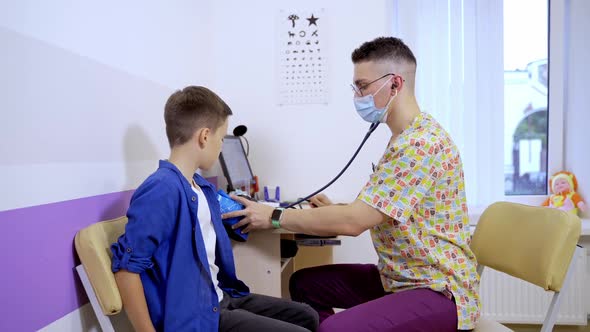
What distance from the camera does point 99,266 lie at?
0.95 meters

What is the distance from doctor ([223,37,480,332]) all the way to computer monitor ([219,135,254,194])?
445 millimetres

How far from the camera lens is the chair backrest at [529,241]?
1.16 meters

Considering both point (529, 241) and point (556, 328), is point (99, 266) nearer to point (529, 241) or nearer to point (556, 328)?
point (529, 241)

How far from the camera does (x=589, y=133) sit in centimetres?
228

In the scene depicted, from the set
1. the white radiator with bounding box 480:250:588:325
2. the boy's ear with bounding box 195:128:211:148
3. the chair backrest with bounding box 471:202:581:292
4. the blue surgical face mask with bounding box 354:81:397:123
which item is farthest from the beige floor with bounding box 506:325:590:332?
the boy's ear with bounding box 195:128:211:148

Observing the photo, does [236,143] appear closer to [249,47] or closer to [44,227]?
[249,47]

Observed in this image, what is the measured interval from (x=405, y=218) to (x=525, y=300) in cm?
149

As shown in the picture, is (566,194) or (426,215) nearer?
(426,215)

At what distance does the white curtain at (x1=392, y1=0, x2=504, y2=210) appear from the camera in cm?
228

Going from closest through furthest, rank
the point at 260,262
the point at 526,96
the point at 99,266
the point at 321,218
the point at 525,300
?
the point at 99,266 → the point at 321,218 → the point at 260,262 → the point at 525,300 → the point at 526,96

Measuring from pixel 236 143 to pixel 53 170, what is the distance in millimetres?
1113

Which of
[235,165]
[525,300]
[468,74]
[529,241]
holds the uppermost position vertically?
[468,74]

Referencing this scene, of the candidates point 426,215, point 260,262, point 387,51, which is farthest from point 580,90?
point 260,262

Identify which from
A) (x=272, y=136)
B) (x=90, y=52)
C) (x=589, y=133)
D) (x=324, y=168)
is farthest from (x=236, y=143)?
(x=589, y=133)
